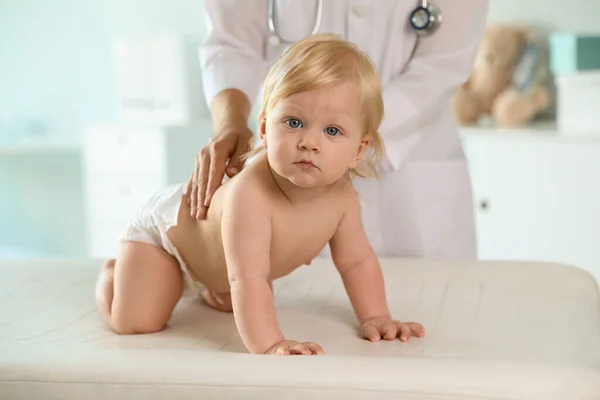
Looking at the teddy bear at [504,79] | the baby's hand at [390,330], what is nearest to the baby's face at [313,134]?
the baby's hand at [390,330]

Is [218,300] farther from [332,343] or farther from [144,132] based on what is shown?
[144,132]

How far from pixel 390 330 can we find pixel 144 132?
265 centimetres

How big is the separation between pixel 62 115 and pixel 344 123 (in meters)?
3.68

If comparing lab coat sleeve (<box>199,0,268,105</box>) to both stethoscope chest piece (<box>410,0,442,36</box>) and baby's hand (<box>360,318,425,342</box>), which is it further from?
baby's hand (<box>360,318,425,342</box>)

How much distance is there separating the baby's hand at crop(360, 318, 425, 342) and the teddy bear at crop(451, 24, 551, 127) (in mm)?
2217

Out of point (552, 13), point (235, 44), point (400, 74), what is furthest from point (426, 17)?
point (552, 13)

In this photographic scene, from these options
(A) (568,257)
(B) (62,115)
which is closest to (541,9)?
(A) (568,257)

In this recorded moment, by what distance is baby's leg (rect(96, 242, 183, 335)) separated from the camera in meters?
1.28

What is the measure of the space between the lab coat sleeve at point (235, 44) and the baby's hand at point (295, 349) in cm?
66

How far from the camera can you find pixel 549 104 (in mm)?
3523

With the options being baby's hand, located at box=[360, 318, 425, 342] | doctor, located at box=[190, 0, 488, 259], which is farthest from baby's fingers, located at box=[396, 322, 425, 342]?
doctor, located at box=[190, 0, 488, 259]

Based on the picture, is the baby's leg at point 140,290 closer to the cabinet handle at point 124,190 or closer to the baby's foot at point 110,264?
the baby's foot at point 110,264

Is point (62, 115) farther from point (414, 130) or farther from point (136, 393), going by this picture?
point (136, 393)

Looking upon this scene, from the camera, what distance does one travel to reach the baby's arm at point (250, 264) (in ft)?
3.74
